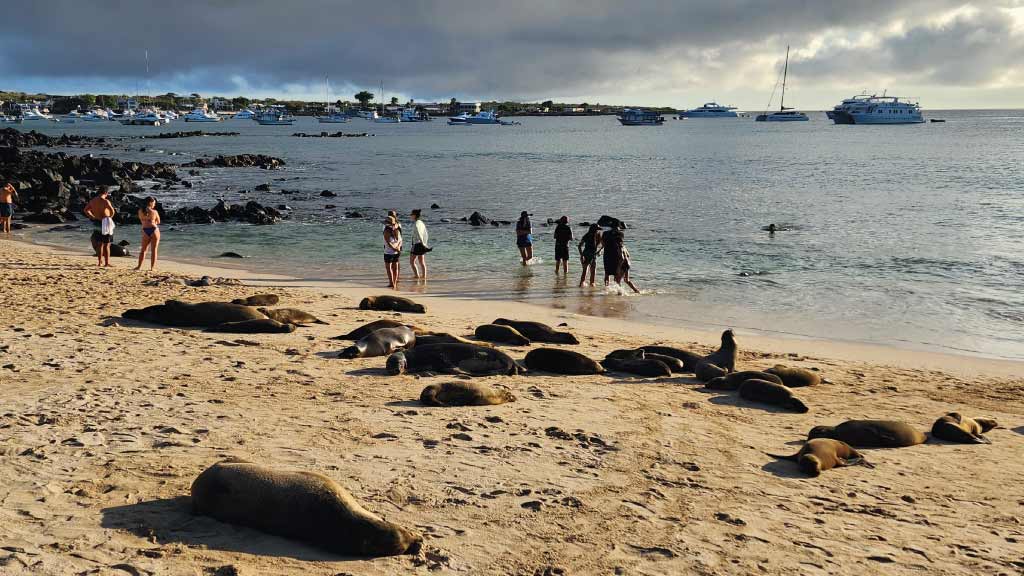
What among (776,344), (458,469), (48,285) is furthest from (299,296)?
(458,469)

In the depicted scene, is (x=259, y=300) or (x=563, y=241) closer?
(x=259, y=300)

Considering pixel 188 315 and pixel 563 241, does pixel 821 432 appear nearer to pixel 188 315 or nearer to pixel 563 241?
pixel 188 315

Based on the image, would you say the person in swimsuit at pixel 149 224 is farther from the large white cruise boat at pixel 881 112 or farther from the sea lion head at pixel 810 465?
the large white cruise boat at pixel 881 112

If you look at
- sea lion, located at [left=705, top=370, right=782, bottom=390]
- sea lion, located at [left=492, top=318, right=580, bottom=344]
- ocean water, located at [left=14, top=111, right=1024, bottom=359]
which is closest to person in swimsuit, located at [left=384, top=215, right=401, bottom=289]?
ocean water, located at [left=14, top=111, right=1024, bottom=359]

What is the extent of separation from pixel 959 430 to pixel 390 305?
9785mm

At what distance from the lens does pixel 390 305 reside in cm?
1516

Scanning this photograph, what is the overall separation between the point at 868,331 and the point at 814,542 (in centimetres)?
1031

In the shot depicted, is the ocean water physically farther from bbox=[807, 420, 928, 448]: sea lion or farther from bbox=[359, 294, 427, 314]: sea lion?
bbox=[807, 420, 928, 448]: sea lion

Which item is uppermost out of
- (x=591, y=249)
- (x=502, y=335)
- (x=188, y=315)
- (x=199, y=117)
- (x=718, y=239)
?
(x=199, y=117)

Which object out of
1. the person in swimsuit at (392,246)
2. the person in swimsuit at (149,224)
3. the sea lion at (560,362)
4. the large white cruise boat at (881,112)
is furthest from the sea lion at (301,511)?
the large white cruise boat at (881,112)

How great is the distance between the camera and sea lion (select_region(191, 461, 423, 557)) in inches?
198

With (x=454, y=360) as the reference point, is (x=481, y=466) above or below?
below

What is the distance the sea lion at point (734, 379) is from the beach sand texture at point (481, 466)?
204mm

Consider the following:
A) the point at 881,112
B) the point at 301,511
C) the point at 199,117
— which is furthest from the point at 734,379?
the point at 199,117
